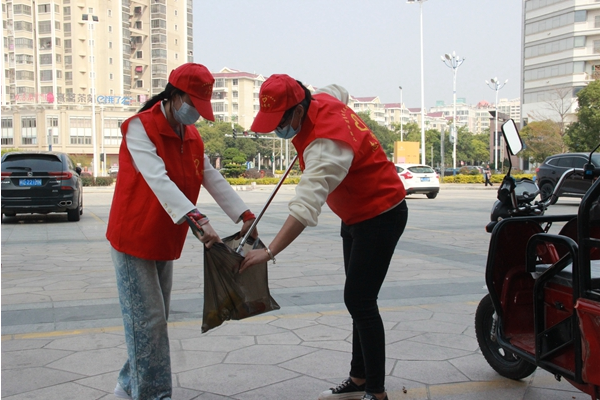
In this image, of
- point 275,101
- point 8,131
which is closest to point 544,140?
point 275,101

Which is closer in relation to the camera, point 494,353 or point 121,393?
point 121,393

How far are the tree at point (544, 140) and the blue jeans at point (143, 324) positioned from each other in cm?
4367

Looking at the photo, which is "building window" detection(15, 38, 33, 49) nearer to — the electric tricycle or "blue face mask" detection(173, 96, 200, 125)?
"blue face mask" detection(173, 96, 200, 125)

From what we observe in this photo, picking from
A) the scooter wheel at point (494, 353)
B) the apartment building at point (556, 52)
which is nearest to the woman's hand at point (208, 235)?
the scooter wheel at point (494, 353)

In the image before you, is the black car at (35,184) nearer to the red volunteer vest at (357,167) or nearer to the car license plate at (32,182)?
the car license plate at (32,182)

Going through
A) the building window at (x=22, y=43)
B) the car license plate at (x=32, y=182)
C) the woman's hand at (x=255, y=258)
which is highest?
the building window at (x=22, y=43)

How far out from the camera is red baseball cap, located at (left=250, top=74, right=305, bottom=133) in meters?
2.66

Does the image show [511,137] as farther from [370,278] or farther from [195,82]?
[195,82]

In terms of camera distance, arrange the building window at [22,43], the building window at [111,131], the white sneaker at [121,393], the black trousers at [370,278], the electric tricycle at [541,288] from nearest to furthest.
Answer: the electric tricycle at [541,288] → the black trousers at [370,278] → the white sneaker at [121,393] → the building window at [111,131] → the building window at [22,43]

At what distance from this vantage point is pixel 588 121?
123 feet

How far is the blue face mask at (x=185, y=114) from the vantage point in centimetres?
274

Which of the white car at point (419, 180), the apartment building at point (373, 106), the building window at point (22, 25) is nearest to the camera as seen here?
the white car at point (419, 180)

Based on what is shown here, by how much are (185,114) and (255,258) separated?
2.39 ft

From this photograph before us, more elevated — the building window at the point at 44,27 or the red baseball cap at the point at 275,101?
the building window at the point at 44,27
